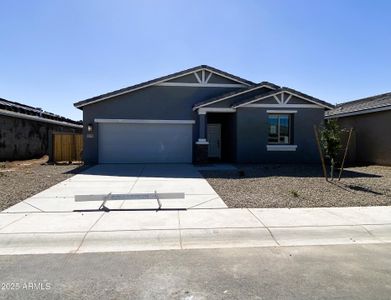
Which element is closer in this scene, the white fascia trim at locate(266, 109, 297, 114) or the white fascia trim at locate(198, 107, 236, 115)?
the white fascia trim at locate(266, 109, 297, 114)

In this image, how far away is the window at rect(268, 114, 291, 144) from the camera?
18.2 meters

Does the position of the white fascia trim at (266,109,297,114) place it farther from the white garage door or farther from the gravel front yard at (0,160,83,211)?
the gravel front yard at (0,160,83,211)

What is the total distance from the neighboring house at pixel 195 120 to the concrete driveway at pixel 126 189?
141 inches

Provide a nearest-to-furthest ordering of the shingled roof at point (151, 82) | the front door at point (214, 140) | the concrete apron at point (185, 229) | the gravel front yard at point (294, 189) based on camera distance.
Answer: the concrete apron at point (185, 229), the gravel front yard at point (294, 189), the shingled roof at point (151, 82), the front door at point (214, 140)

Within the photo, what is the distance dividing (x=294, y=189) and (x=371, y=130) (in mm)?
11345

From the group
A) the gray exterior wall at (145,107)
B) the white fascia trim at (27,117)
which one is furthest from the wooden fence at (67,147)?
the white fascia trim at (27,117)

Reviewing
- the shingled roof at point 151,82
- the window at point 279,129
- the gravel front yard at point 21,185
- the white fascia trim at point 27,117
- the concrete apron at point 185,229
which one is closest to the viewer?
the concrete apron at point 185,229

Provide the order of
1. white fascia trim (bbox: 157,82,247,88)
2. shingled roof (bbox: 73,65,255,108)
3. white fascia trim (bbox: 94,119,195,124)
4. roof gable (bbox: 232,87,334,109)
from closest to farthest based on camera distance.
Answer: roof gable (bbox: 232,87,334,109) < shingled roof (bbox: 73,65,255,108) < white fascia trim (bbox: 94,119,195,124) < white fascia trim (bbox: 157,82,247,88)

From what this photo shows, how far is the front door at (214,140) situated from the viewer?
21297 millimetres

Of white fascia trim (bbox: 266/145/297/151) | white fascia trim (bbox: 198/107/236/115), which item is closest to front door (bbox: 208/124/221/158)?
white fascia trim (bbox: 198/107/236/115)

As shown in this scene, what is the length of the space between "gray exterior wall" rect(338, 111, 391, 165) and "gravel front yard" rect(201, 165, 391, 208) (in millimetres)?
5493

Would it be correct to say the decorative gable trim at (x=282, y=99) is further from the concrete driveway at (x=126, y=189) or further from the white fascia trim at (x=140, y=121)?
the concrete driveway at (x=126, y=189)

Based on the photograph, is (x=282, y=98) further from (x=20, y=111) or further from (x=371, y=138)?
(x=20, y=111)

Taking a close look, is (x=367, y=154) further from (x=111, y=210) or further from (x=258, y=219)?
(x=111, y=210)
